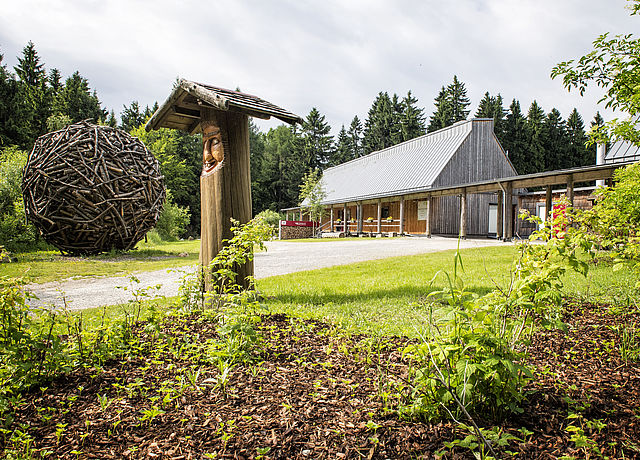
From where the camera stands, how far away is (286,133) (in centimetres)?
6444

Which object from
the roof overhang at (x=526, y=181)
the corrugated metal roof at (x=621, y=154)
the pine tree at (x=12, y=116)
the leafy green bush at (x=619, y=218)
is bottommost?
the leafy green bush at (x=619, y=218)

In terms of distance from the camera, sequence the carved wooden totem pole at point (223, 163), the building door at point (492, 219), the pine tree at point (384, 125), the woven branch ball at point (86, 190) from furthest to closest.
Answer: the pine tree at point (384, 125) < the building door at point (492, 219) < the woven branch ball at point (86, 190) < the carved wooden totem pole at point (223, 163)

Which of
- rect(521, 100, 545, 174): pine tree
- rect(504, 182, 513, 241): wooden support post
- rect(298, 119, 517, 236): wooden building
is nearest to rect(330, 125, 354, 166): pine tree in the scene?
rect(521, 100, 545, 174): pine tree

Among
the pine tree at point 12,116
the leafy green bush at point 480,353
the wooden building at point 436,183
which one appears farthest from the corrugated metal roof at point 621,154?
the pine tree at point 12,116

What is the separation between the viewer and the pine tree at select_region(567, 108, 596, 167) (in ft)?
145

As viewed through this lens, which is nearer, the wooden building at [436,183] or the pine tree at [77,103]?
the wooden building at [436,183]

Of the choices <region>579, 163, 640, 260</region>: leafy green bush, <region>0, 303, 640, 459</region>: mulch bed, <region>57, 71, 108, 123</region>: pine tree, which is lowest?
<region>0, 303, 640, 459</region>: mulch bed

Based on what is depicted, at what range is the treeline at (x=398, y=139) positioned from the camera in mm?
44562

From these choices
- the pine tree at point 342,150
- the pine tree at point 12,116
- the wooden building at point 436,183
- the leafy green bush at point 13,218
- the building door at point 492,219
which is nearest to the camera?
the leafy green bush at point 13,218

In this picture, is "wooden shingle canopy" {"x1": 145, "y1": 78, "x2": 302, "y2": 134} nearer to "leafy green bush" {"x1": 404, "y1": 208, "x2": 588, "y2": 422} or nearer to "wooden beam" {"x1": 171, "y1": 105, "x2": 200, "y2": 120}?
"wooden beam" {"x1": 171, "y1": 105, "x2": 200, "y2": 120}

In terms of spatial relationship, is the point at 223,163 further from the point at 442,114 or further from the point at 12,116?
the point at 442,114

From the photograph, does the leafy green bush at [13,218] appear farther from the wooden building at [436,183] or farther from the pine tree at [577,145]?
the pine tree at [577,145]

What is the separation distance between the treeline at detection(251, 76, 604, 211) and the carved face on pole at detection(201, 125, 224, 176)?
42.8 metres

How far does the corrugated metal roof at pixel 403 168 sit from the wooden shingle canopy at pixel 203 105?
18.3m
